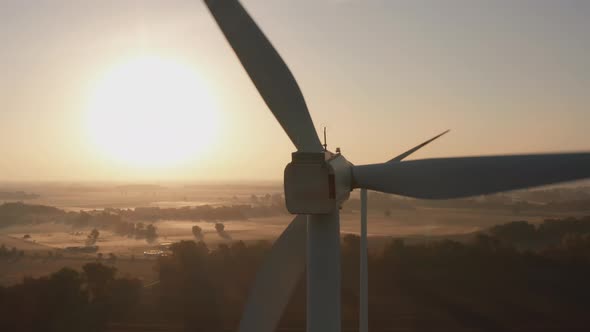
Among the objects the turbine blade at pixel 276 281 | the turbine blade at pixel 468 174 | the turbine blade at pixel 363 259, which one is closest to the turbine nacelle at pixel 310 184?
the turbine blade at pixel 468 174

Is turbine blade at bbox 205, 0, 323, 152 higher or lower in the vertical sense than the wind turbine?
higher

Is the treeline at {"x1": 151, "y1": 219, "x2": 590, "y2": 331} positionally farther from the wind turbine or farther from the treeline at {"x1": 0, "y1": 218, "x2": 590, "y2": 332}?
the wind turbine

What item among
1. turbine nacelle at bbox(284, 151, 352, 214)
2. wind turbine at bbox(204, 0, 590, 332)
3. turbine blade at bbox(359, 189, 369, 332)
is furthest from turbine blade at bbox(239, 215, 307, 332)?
turbine blade at bbox(359, 189, 369, 332)

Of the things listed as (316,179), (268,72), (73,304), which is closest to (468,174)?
(316,179)

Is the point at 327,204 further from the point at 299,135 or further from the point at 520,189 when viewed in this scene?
the point at 520,189

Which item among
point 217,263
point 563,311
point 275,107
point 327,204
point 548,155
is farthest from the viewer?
point 217,263

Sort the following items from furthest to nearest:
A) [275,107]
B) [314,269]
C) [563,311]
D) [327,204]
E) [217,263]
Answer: [217,263] → [563,311] → [275,107] → [314,269] → [327,204]

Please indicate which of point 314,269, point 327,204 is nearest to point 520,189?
point 327,204
